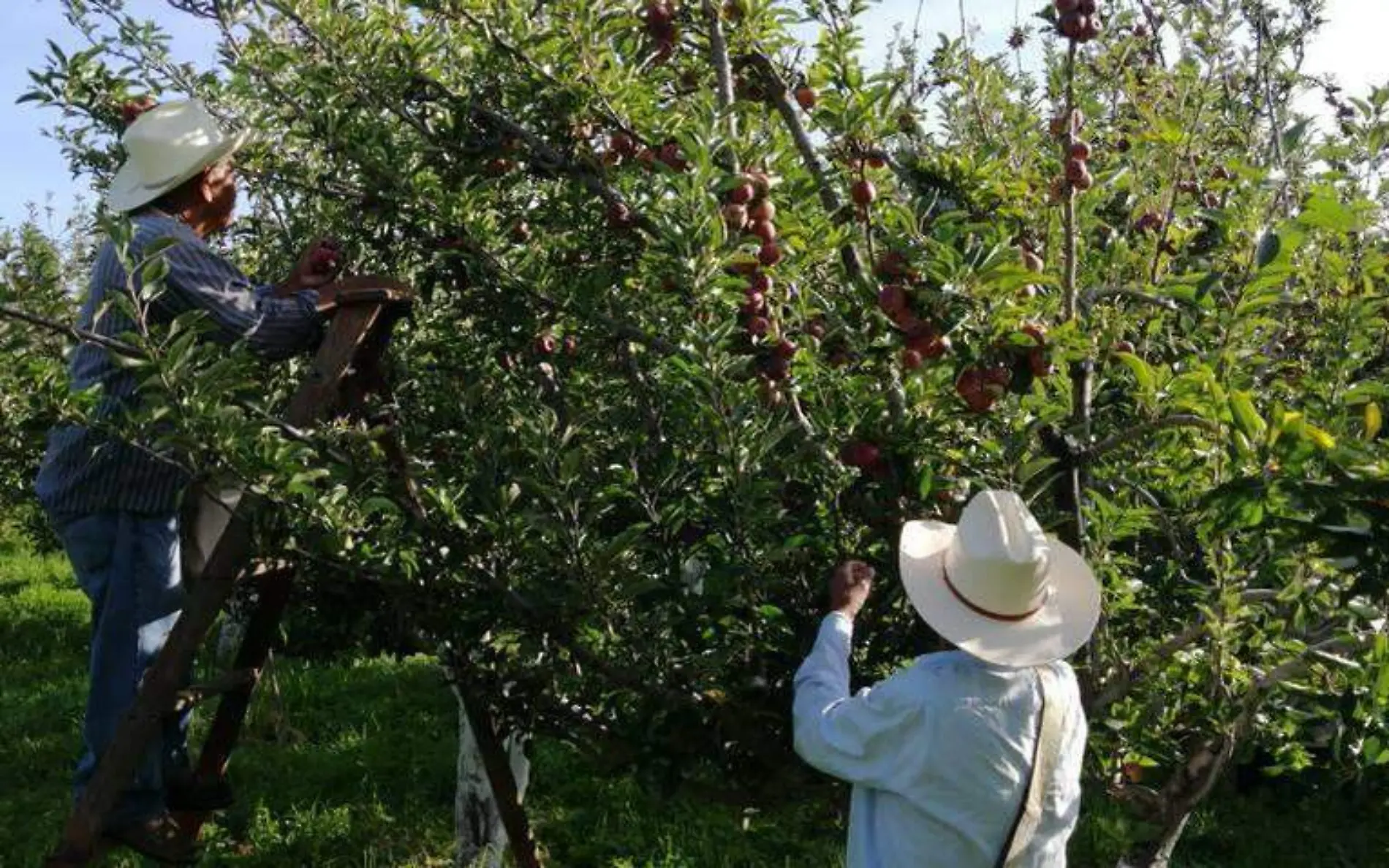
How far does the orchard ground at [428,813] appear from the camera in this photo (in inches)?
196

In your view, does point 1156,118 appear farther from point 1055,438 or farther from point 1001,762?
point 1001,762

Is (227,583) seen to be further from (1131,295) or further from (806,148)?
(1131,295)

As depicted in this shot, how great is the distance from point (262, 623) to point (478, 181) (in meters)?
1.13

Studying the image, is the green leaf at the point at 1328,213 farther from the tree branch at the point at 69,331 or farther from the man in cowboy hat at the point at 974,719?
the tree branch at the point at 69,331

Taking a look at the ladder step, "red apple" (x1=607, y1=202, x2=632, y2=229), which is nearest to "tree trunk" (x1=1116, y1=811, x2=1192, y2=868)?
"red apple" (x1=607, y1=202, x2=632, y2=229)

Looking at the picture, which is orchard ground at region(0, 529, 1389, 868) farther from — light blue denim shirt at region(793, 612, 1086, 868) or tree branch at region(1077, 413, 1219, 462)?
light blue denim shirt at region(793, 612, 1086, 868)

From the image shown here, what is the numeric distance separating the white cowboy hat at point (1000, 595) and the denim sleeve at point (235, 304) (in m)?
1.34

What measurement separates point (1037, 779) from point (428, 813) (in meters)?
3.89

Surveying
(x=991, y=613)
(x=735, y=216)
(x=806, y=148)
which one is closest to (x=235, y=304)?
(x=735, y=216)

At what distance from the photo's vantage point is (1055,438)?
8.55 feet

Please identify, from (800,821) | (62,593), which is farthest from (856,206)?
(62,593)

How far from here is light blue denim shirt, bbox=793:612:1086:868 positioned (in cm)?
200

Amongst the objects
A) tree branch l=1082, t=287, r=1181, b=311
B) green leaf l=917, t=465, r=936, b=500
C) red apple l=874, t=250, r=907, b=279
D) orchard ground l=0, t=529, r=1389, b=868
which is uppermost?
red apple l=874, t=250, r=907, b=279

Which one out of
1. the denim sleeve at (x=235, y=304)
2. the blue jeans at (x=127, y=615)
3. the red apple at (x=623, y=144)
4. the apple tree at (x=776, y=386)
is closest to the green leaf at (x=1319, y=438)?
the apple tree at (x=776, y=386)
